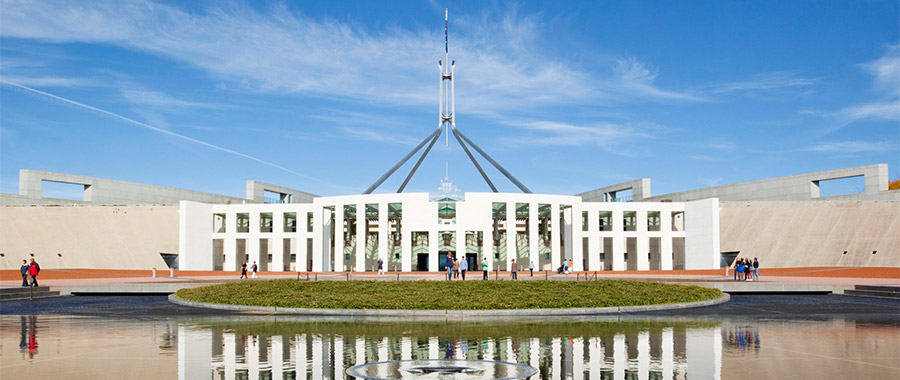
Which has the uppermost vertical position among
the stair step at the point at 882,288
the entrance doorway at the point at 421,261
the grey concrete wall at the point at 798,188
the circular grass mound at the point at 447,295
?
the grey concrete wall at the point at 798,188

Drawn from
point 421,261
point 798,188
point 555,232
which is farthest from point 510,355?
point 798,188

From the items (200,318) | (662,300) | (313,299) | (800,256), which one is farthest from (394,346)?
(800,256)

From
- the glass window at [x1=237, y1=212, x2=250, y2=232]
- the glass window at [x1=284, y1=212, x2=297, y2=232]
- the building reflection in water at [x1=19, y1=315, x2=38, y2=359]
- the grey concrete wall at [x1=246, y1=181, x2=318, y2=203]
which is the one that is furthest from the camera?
the grey concrete wall at [x1=246, y1=181, x2=318, y2=203]

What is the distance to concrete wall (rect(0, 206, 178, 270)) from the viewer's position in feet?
196

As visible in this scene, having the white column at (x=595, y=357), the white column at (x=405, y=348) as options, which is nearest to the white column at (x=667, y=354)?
the white column at (x=595, y=357)

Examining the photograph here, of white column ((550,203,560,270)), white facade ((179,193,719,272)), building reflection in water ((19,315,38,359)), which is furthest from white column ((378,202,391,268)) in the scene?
building reflection in water ((19,315,38,359))

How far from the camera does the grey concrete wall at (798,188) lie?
5781 centimetres

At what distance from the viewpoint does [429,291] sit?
22656 millimetres

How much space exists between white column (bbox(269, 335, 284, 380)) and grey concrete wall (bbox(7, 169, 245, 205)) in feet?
201

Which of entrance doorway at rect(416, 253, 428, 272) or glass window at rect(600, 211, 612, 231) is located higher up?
glass window at rect(600, 211, 612, 231)

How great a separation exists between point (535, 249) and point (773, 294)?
95.0 ft

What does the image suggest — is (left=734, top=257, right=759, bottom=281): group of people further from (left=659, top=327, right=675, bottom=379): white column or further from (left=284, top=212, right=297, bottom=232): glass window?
(left=284, top=212, right=297, bottom=232): glass window

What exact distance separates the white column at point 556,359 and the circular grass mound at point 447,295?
19.2 ft

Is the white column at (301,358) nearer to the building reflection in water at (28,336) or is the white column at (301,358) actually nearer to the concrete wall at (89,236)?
the building reflection in water at (28,336)
